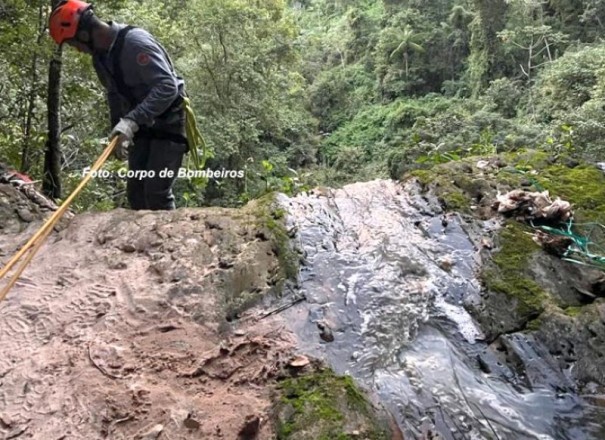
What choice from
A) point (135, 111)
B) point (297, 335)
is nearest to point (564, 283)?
point (297, 335)

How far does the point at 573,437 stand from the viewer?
2.03 metres

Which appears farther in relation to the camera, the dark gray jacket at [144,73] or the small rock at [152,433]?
the dark gray jacket at [144,73]

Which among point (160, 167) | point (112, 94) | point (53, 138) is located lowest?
point (53, 138)

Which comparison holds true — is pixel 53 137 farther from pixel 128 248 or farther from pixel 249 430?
pixel 249 430

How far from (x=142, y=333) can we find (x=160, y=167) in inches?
73.3

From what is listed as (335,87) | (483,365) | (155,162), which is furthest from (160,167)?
(335,87)

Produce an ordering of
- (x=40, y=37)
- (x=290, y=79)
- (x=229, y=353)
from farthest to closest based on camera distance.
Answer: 1. (x=290, y=79)
2. (x=40, y=37)
3. (x=229, y=353)

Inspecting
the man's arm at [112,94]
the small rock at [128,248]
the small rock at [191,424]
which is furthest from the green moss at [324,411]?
the man's arm at [112,94]

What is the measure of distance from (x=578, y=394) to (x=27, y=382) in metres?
2.28

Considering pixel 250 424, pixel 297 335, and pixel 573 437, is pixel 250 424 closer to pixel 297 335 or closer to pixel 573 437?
pixel 297 335

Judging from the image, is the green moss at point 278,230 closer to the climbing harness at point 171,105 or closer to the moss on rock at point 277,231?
the moss on rock at point 277,231

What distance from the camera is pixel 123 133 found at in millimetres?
3453

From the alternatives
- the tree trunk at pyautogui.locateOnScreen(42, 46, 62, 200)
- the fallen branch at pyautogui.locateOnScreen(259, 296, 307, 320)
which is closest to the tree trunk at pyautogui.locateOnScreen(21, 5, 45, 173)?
the tree trunk at pyautogui.locateOnScreen(42, 46, 62, 200)

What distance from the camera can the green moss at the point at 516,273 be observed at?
2.62 meters
